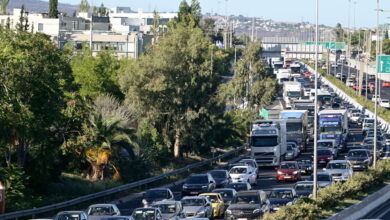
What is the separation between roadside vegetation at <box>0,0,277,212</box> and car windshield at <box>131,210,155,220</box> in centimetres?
688

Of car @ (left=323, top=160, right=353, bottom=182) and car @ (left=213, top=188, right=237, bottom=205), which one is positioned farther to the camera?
car @ (left=323, top=160, right=353, bottom=182)

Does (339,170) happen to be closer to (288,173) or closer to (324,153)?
(288,173)

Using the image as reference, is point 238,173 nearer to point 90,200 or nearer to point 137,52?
point 90,200

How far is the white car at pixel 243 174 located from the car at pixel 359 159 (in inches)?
317

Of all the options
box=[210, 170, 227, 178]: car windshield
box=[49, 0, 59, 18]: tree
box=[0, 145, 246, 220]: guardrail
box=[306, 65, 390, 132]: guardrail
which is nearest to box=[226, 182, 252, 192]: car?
box=[210, 170, 227, 178]: car windshield

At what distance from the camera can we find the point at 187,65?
66.3 m

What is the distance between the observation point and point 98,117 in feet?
159

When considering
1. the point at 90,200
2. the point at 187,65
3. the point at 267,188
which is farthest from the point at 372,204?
the point at 187,65

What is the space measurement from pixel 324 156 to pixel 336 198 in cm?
2411

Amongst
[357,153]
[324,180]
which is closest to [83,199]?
[324,180]

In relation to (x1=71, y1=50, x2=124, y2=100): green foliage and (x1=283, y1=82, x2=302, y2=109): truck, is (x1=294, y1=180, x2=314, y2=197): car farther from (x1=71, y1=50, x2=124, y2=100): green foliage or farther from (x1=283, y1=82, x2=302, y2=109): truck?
(x1=283, y1=82, x2=302, y2=109): truck

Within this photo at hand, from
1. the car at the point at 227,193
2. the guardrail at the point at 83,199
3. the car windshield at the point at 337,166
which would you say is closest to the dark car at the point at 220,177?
the guardrail at the point at 83,199

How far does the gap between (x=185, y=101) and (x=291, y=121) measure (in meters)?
10.8

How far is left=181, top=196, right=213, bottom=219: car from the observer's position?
3616cm
